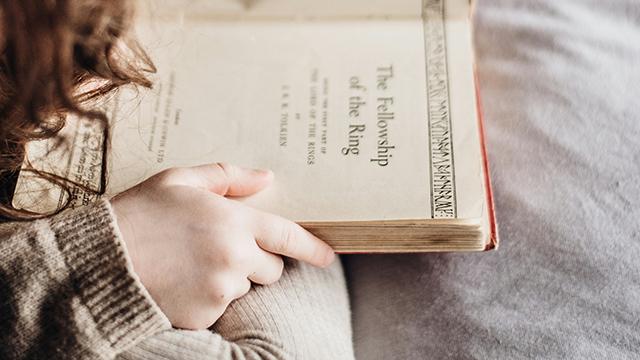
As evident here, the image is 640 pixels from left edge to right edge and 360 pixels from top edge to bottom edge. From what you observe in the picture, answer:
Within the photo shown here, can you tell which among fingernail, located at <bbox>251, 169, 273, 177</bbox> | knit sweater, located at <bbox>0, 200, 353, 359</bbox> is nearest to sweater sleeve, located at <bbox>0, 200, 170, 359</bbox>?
knit sweater, located at <bbox>0, 200, 353, 359</bbox>

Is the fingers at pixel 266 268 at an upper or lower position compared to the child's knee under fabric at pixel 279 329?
upper

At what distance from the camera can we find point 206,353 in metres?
0.57

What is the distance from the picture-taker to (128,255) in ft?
1.84

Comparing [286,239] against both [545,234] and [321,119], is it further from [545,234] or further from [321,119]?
[545,234]

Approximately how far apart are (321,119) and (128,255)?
21cm

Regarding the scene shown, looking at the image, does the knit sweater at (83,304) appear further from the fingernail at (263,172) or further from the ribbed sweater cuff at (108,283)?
the fingernail at (263,172)

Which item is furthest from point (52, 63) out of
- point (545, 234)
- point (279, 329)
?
point (545, 234)

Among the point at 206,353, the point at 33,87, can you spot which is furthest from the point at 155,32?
the point at 206,353

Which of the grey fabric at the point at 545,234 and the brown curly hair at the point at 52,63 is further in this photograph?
the grey fabric at the point at 545,234

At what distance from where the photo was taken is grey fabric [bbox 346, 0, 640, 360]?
0.62 m

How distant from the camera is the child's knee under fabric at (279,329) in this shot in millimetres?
575

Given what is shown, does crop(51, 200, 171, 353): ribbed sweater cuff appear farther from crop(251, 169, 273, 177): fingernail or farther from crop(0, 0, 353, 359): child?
crop(251, 169, 273, 177): fingernail

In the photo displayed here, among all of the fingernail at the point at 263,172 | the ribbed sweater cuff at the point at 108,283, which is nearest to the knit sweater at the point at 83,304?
the ribbed sweater cuff at the point at 108,283

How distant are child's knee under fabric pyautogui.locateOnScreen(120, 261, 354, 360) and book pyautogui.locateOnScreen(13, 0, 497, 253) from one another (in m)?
0.06
